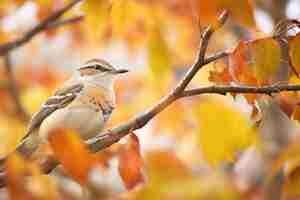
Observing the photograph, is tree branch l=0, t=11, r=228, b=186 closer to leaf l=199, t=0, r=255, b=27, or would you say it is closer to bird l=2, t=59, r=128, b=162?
leaf l=199, t=0, r=255, b=27

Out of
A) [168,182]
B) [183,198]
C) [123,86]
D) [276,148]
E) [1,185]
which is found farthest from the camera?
[123,86]

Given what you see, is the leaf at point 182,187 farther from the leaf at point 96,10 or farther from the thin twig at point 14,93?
the thin twig at point 14,93

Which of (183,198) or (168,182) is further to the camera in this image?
(168,182)

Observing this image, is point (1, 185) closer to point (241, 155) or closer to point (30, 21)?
point (241, 155)

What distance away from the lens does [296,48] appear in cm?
307

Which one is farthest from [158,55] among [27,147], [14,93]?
[14,93]

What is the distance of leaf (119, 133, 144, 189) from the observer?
304 centimetres

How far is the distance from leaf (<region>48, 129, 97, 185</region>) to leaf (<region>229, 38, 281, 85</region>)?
0.88m

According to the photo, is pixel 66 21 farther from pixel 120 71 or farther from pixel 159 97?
pixel 159 97

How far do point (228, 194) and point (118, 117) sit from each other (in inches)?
184

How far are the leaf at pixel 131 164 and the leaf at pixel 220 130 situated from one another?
834 mm

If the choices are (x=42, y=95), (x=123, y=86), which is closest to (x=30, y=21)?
(x=123, y=86)

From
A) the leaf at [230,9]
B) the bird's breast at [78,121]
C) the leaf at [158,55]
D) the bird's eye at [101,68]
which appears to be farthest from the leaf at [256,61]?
the bird's eye at [101,68]

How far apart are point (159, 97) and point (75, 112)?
2.00 meters
